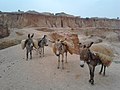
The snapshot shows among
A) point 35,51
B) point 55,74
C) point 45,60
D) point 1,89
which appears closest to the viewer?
point 1,89

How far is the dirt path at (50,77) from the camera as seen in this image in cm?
1414

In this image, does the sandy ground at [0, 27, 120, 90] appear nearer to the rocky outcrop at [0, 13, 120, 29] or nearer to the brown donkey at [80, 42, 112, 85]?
the brown donkey at [80, 42, 112, 85]

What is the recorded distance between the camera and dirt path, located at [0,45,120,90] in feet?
46.4

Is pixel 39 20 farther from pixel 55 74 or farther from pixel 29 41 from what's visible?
pixel 55 74

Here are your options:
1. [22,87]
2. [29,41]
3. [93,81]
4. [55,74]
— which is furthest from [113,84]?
[29,41]

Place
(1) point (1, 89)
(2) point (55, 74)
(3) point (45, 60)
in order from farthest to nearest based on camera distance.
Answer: (3) point (45, 60) → (2) point (55, 74) → (1) point (1, 89)

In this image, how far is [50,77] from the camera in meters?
15.4

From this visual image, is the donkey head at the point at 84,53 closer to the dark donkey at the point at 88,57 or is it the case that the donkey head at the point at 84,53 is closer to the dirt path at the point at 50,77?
the dark donkey at the point at 88,57

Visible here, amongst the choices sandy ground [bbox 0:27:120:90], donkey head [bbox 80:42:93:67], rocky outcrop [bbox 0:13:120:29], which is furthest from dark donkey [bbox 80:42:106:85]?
rocky outcrop [bbox 0:13:120:29]

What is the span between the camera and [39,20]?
71.9 meters

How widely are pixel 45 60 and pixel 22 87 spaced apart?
569 cm

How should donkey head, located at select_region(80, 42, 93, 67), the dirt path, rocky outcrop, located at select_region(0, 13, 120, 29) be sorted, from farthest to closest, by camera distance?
rocky outcrop, located at select_region(0, 13, 120, 29)
the dirt path
donkey head, located at select_region(80, 42, 93, 67)

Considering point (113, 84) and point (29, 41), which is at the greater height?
point (29, 41)

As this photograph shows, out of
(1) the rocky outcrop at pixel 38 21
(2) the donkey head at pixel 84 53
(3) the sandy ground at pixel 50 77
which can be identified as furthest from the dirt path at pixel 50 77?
(1) the rocky outcrop at pixel 38 21
